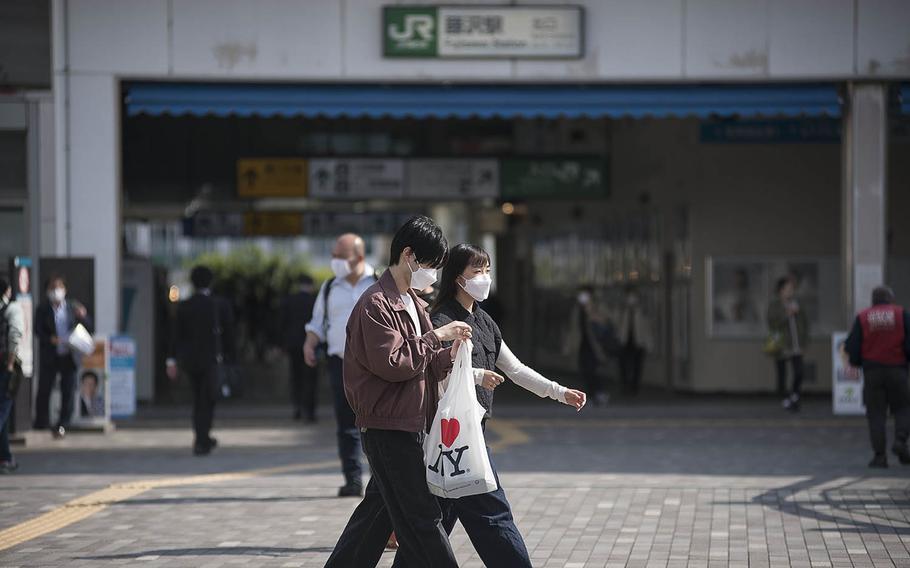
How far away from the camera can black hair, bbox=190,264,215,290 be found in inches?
547

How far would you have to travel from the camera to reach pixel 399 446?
6.09 metres

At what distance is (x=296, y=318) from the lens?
1830cm

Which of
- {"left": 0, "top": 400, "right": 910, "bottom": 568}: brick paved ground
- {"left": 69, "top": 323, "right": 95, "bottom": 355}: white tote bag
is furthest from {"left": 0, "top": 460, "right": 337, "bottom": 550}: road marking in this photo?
{"left": 69, "top": 323, "right": 95, "bottom": 355}: white tote bag

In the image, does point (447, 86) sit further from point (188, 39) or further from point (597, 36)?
point (188, 39)

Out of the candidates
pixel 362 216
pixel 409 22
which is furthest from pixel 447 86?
pixel 362 216

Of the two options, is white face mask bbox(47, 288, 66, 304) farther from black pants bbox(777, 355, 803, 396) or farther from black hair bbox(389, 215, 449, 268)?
black hair bbox(389, 215, 449, 268)

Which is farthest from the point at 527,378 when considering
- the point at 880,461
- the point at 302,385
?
the point at 302,385

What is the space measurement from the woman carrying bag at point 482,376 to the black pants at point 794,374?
40.9ft

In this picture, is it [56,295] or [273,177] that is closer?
[56,295]

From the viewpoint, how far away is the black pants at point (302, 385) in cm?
1778

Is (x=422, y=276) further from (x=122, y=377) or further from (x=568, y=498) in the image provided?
(x=122, y=377)

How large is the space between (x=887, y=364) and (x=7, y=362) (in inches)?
291

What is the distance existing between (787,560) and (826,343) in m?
14.1

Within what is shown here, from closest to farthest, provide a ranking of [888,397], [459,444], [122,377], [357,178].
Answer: [459,444] < [888,397] < [122,377] < [357,178]
